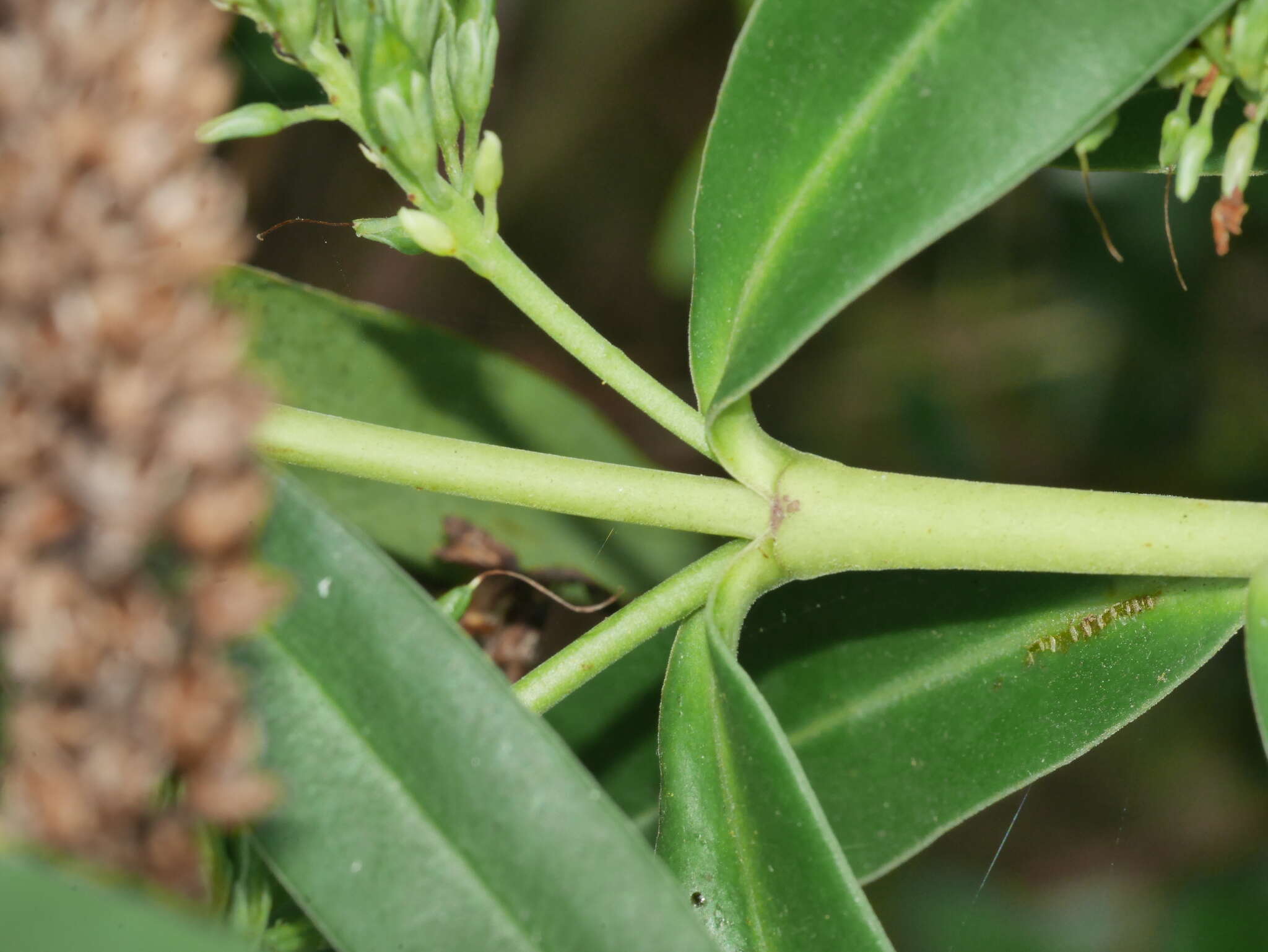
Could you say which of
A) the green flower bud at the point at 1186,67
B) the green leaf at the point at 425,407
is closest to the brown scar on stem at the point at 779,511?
the green flower bud at the point at 1186,67

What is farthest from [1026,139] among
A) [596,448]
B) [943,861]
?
[943,861]

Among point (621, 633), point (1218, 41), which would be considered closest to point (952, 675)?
point (621, 633)

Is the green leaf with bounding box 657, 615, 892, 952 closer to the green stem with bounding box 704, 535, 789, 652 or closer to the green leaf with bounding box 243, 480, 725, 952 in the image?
the green stem with bounding box 704, 535, 789, 652

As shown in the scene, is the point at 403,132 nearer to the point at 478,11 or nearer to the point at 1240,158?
the point at 478,11

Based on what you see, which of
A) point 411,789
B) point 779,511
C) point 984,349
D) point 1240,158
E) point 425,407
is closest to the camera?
point 411,789

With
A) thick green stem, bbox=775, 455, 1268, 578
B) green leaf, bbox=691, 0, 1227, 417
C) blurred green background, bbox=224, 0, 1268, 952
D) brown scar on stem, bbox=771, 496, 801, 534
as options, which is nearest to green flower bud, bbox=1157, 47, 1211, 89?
green leaf, bbox=691, 0, 1227, 417
